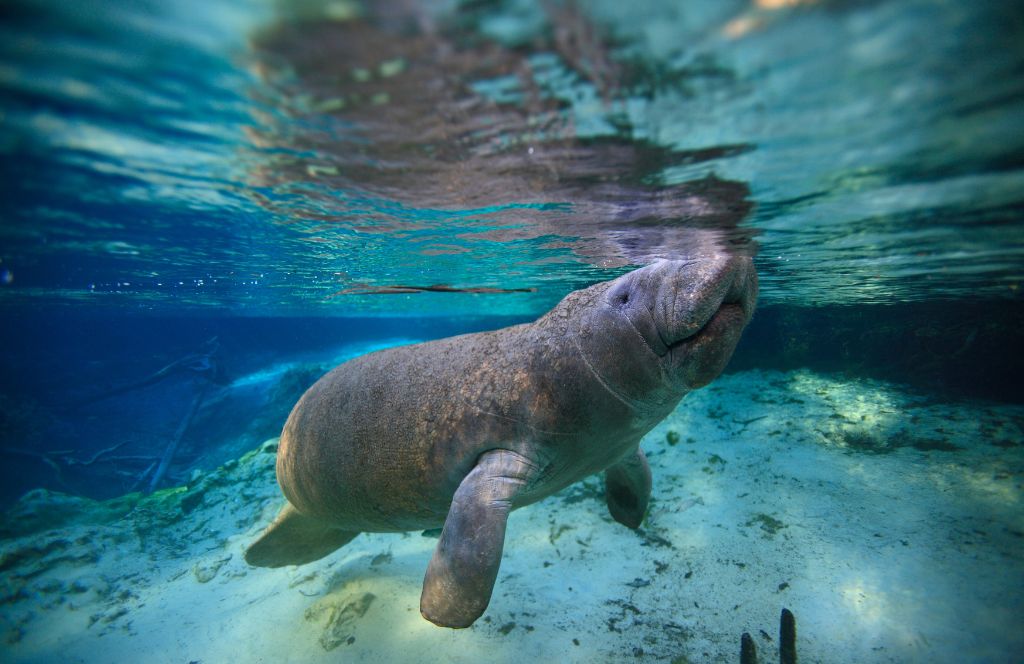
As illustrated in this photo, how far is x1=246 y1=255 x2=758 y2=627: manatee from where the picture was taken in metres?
2.74

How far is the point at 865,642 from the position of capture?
3443mm

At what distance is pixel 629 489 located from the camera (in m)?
5.15

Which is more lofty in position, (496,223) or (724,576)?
(496,223)

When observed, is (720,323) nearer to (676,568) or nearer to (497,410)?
(497,410)

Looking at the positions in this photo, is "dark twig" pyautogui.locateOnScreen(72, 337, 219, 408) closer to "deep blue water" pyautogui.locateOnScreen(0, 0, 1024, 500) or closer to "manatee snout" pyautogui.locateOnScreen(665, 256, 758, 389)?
"deep blue water" pyautogui.locateOnScreen(0, 0, 1024, 500)

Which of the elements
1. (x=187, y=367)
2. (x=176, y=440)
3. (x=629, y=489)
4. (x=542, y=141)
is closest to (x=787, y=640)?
(x=629, y=489)

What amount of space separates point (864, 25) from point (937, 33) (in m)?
0.44

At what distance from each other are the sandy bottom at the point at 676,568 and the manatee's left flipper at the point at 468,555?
164cm

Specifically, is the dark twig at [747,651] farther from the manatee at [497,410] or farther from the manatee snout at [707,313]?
the manatee snout at [707,313]

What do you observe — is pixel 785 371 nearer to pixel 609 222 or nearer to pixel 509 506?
pixel 609 222

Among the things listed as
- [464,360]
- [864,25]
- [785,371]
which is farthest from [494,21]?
[785,371]

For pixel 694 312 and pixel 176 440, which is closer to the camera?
pixel 694 312

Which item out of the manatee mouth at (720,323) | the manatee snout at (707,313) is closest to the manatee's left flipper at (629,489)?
the manatee snout at (707,313)

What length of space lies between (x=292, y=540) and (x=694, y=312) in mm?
5373
